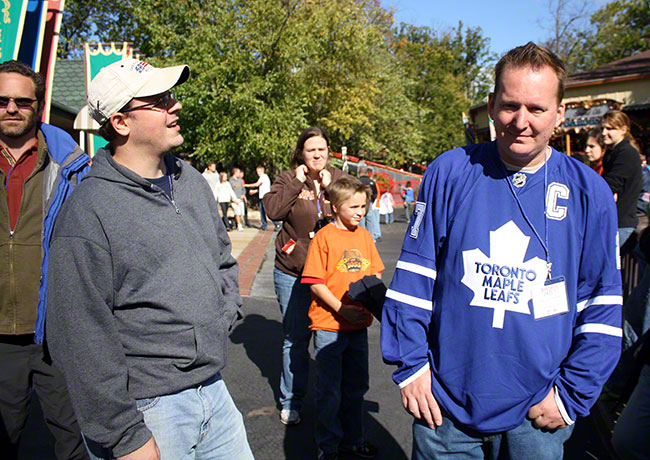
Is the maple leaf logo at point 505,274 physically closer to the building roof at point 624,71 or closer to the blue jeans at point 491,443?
the blue jeans at point 491,443

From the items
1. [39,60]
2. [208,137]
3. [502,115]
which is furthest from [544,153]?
[208,137]

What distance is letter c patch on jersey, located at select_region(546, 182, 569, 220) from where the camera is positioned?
1.78 metres

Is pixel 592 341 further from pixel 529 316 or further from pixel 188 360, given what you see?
pixel 188 360

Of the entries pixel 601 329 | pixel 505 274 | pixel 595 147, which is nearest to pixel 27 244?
pixel 505 274

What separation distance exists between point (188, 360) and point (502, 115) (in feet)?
4.66

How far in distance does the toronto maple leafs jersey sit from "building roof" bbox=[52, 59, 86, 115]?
507 inches

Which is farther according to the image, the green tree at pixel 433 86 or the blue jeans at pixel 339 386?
the green tree at pixel 433 86

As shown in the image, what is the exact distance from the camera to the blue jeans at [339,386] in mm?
3270

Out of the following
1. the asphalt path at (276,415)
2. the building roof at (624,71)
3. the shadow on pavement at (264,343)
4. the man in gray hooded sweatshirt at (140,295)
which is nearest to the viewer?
the man in gray hooded sweatshirt at (140,295)

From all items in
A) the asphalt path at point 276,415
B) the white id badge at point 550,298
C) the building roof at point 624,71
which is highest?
the building roof at point 624,71

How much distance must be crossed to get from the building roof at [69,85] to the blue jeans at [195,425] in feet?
40.7

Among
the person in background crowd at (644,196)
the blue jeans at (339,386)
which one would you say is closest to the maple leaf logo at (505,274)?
the blue jeans at (339,386)

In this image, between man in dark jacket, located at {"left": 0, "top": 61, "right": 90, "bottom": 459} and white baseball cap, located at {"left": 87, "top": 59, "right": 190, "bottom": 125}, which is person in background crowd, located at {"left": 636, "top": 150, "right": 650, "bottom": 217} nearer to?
white baseball cap, located at {"left": 87, "top": 59, "right": 190, "bottom": 125}

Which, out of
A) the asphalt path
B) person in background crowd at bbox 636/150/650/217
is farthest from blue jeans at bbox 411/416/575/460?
person in background crowd at bbox 636/150/650/217
